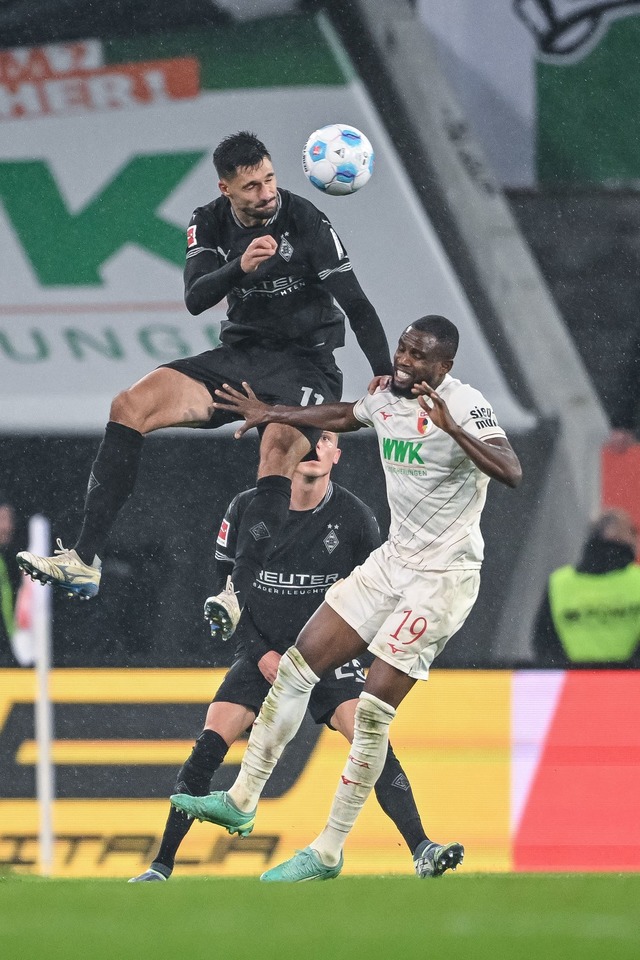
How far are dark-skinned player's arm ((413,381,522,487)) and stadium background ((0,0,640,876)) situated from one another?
4477 mm

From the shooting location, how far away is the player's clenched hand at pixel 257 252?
488 cm

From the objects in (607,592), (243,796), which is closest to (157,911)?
(243,796)

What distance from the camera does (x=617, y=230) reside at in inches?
397

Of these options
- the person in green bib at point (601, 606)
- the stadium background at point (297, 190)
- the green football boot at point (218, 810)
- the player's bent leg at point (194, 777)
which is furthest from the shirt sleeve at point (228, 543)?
the stadium background at point (297, 190)

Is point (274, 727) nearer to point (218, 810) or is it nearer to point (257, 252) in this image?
point (218, 810)

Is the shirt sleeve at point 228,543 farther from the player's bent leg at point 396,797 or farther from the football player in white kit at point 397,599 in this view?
the football player in white kit at point 397,599

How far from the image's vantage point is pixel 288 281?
557cm

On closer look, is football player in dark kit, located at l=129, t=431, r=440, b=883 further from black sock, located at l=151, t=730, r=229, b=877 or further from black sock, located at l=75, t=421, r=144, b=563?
black sock, located at l=75, t=421, r=144, b=563

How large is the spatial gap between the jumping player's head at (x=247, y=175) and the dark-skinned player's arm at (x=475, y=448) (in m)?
0.87

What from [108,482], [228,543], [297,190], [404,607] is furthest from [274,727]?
[297,190]

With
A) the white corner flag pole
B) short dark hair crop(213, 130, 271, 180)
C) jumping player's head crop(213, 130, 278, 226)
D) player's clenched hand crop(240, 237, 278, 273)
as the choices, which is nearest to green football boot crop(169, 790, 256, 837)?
player's clenched hand crop(240, 237, 278, 273)

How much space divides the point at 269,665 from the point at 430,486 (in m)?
1.15

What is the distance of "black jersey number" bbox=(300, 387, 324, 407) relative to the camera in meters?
5.63

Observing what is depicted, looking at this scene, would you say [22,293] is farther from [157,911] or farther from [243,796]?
[157,911]
